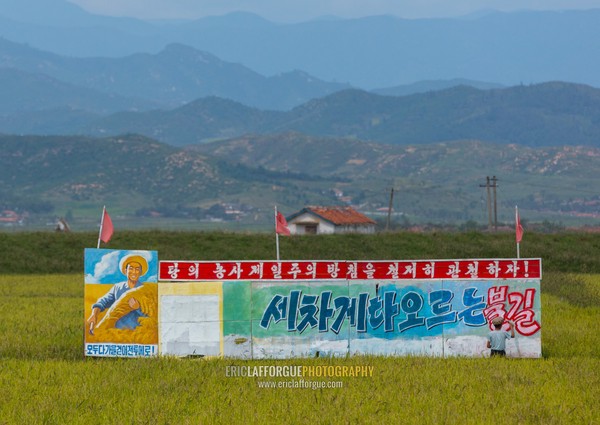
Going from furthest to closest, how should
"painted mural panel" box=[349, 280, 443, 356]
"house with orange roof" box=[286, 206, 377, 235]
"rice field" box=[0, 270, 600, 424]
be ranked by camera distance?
1. "house with orange roof" box=[286, 206, 377, 235]
2. "painted mural panel" box=[349, 280, 443, 356]
3. "rice field" box=[0, 270, 600, 424]

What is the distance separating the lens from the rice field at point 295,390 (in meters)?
18.8

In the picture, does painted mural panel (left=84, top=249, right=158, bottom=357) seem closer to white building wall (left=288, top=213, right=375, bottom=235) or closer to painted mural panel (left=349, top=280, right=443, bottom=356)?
painted mural panel (left=349, top=280, right=443, bottom=356)

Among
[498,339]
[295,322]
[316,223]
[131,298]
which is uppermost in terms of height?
[131,298]

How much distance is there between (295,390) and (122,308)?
617 cm

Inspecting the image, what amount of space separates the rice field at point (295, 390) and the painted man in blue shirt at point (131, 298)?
1.10 metres

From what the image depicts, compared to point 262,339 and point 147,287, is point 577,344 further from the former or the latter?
point 147,287

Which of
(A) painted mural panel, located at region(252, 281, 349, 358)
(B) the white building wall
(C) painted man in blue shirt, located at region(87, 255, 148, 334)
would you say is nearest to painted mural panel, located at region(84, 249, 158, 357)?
(C) painted man in blue shirt, located at region(87, 255, 148, 334)

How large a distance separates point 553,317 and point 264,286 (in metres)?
14.2

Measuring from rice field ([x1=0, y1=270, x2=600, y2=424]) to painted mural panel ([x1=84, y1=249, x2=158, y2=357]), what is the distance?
27.4 inches

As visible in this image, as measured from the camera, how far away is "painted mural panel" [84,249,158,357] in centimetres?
2570

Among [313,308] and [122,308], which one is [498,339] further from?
[122,308]

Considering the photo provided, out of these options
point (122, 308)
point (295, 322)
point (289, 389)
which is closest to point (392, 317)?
point (295, 322)

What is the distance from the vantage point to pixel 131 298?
84.5 ft

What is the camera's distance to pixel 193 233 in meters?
80.8
